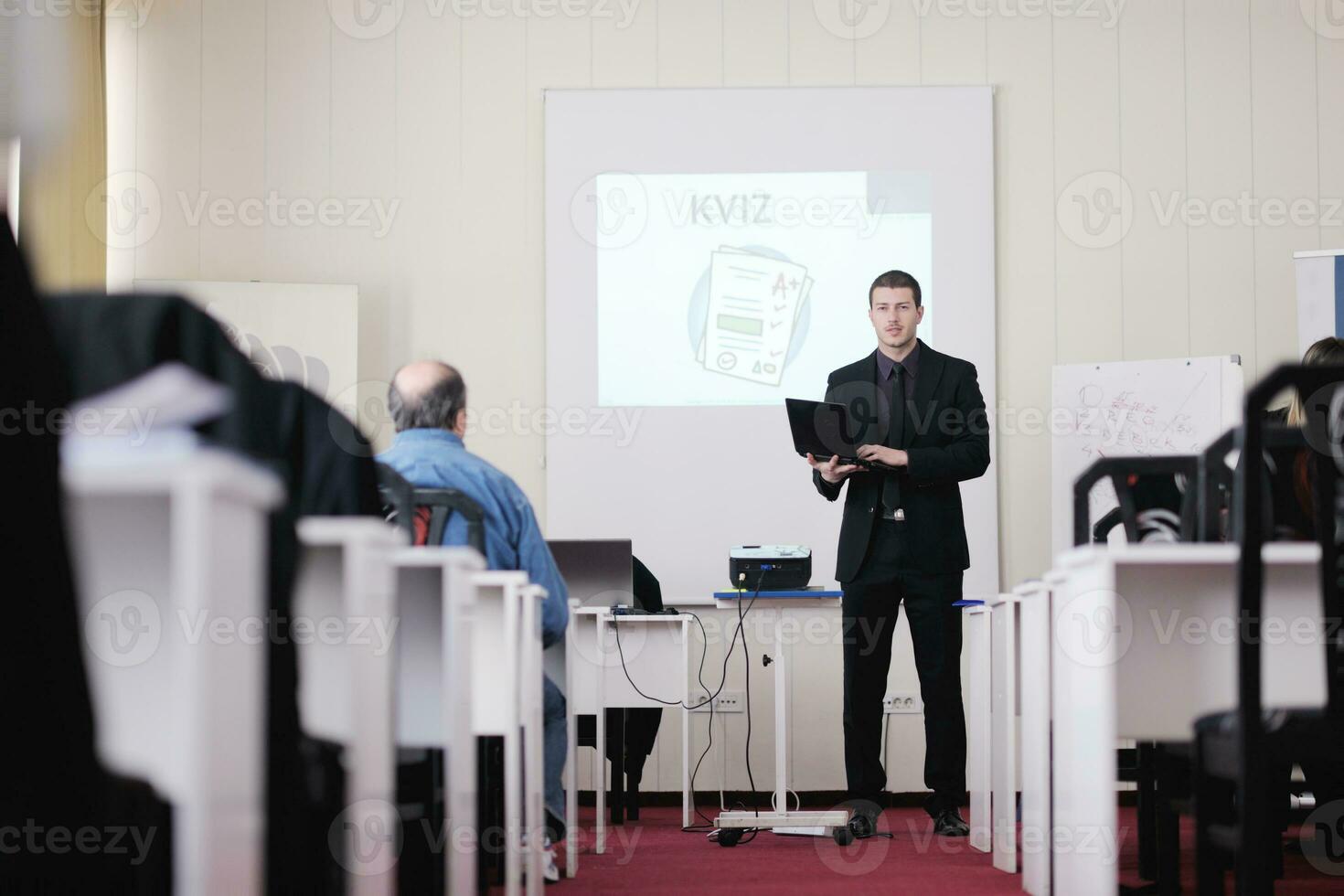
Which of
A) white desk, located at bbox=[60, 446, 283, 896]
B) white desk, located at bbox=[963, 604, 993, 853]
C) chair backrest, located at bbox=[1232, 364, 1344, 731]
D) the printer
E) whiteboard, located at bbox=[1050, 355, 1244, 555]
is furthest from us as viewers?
whiteboard, located at bbox=[1050, 355, 1244, 555]

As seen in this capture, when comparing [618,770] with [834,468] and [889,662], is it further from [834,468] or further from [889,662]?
[834,468]

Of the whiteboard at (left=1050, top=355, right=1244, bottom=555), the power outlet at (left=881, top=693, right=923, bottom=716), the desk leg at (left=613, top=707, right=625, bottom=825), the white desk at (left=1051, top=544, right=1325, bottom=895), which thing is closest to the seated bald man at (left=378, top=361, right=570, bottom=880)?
the white desk at (left=1051, top=544, right=1325, bottom=895)

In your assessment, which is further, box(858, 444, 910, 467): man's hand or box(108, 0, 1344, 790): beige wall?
box(108, 0, 1344, 790): beige wall

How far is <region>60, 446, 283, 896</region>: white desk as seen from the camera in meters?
1.06

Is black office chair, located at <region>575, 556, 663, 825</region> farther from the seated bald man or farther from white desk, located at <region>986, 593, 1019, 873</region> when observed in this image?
the seated bald man

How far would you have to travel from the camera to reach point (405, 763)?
233 cm

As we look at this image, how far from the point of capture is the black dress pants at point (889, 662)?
174 inches

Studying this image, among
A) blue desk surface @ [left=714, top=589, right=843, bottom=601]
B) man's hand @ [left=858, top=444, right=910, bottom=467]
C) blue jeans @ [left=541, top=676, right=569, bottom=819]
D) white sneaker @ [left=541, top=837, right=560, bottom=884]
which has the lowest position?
white sneaker @ [left=541, top=837, right=560, bottom=884]

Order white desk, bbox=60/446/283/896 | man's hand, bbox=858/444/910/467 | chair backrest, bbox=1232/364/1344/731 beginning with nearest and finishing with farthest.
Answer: white desk, bbox=60/446/283/896
chair backrest, bbox=1232/364/1344/731
man's hand, bbox=858/444/910/467

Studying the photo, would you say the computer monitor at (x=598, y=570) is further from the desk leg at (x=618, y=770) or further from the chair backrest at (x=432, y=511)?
the chair backrest at (x=432, y=511)

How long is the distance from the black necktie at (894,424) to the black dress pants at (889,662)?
9cm

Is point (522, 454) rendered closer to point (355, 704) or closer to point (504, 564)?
point (504, 564)

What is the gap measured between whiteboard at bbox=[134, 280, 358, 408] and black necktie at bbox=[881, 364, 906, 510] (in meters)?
2.27

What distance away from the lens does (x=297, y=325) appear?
5695mm
